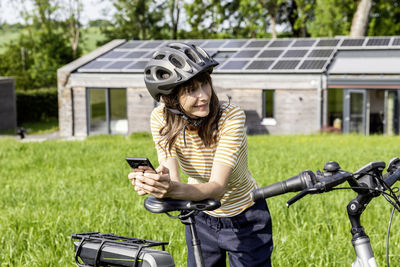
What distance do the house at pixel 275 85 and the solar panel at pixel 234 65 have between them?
5cm

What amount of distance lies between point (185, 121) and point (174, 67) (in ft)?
1.14

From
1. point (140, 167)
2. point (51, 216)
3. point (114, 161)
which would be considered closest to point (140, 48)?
point (114, 161)

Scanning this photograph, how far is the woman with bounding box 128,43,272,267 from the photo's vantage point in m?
2.43

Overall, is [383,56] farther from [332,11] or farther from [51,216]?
[51,216]

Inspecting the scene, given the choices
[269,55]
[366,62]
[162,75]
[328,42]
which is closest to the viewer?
[162,75]

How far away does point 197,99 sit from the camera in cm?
257

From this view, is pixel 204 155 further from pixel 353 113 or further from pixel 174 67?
pixel 353 113

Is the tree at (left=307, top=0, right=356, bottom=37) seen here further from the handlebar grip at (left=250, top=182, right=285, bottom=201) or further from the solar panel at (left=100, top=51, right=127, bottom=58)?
the handlebar grip at (left=250, top=182, right=285, bottom=201)

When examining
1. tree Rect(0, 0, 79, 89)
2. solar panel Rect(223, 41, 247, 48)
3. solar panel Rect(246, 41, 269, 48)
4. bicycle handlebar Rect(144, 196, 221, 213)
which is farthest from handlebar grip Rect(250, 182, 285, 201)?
tree Rect(0, 0, 79, 89)

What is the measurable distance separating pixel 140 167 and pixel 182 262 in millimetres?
2888

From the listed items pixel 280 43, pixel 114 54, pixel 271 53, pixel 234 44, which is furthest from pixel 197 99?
pixel 114 54

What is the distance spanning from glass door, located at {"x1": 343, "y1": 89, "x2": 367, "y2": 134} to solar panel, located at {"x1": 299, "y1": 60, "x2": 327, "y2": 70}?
5.68 ft

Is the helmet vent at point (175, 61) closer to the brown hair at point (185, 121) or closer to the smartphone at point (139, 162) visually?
the brown hair at point (185, 121)

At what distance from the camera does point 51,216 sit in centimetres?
638
